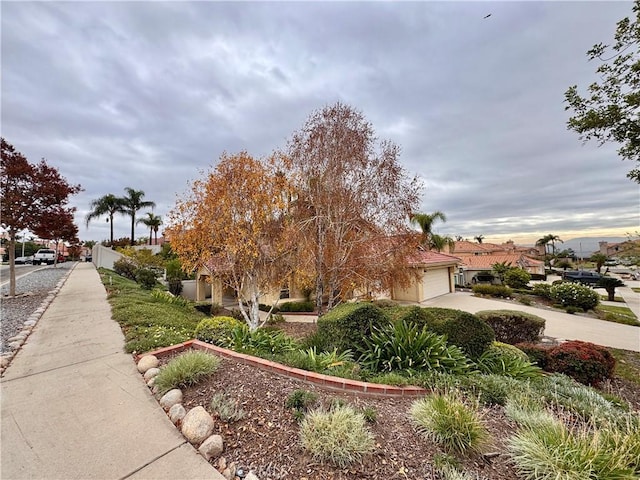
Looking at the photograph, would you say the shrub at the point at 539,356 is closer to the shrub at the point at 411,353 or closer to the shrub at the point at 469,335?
the shrub at the point at 469,335

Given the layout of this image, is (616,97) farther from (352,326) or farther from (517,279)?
(517,279)

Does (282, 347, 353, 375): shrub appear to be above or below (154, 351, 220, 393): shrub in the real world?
below

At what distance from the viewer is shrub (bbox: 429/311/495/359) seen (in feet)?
15.7

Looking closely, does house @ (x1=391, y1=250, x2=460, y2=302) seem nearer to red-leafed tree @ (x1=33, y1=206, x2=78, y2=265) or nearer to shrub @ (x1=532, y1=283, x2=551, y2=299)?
shrub @ (x1=532, y1=283, x2=551, y2=299)

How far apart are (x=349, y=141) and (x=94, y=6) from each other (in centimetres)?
665

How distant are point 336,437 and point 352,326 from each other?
2643mm

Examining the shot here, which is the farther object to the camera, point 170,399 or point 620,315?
point 620,315

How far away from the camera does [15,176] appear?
313 inches

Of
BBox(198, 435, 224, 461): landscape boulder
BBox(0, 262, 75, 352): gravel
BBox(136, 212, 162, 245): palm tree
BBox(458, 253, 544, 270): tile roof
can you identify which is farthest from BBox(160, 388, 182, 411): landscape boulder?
BBox(136, 212, 162, 245): palm tree

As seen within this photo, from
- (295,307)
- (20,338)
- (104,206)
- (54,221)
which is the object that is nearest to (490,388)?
(20,338)

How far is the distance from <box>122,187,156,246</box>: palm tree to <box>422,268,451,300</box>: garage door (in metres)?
35.8

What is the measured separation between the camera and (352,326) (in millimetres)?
4801

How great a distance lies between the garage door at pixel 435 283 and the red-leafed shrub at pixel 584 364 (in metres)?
10.6

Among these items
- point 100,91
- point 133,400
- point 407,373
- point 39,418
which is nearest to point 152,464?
point 133,400
